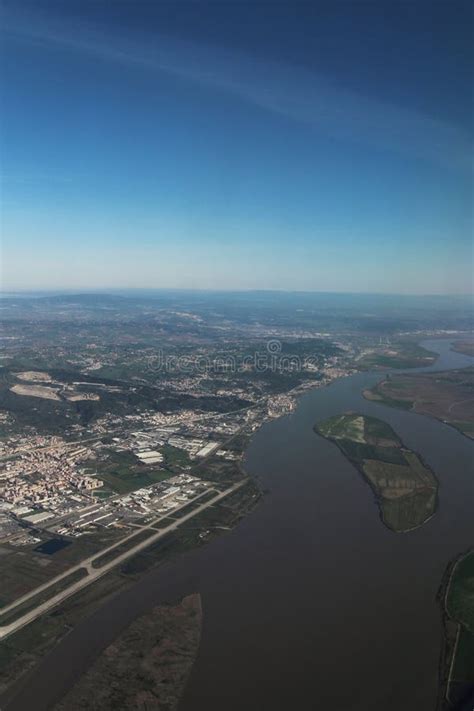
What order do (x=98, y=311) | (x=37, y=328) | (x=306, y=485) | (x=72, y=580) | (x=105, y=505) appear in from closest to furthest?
(x=72, y=580), (x=105, y=505), (x=306, y=485), (x=37, y=328), (x=98, y=311)

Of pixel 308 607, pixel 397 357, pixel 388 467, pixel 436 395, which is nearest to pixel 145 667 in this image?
pixel 308 607

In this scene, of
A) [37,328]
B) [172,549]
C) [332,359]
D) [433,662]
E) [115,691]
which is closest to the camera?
[115,691]

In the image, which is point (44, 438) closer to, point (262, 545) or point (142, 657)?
point (262, 545)

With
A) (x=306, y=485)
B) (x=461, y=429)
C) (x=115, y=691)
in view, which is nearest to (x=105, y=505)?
(x=306, y=485)

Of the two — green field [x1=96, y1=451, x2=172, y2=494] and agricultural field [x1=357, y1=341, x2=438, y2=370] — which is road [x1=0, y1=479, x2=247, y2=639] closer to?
green field [x1=96, y1=451, x2=172, y2=494]

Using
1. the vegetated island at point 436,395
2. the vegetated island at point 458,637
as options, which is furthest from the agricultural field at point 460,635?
the vegetated island at point 436,395

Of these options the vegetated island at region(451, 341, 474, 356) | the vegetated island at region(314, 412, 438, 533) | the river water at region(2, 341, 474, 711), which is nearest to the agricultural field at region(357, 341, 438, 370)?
the vegetated island at region(451, 341, 474, 356)

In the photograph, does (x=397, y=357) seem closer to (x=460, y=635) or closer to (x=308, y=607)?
(x=460, y=635)
